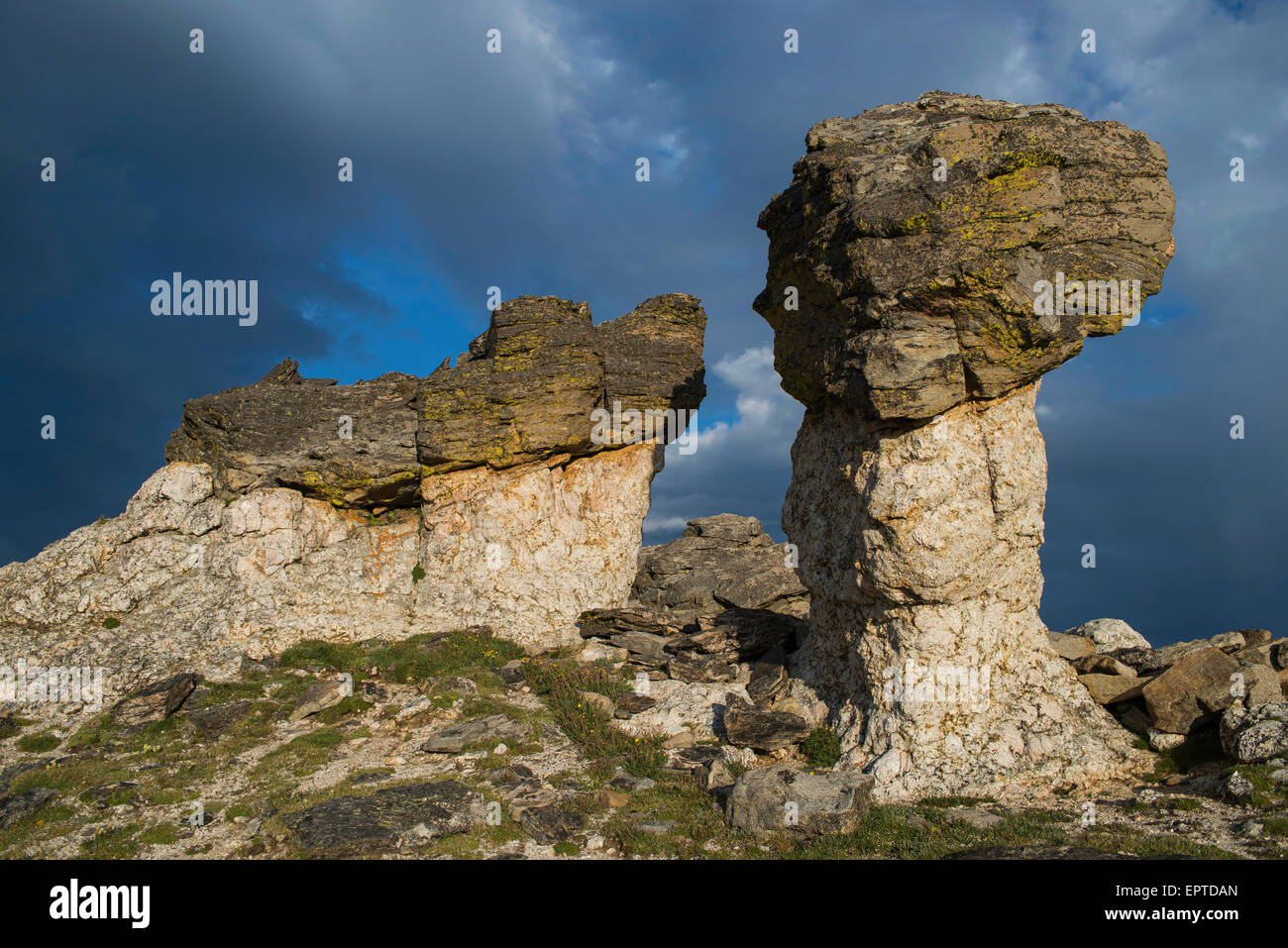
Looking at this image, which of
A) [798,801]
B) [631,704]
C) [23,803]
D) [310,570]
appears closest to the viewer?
[798,801]

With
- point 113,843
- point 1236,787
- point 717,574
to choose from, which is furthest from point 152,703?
point 1236,787

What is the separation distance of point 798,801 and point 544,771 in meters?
6.32

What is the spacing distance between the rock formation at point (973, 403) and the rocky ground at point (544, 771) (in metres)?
1.38

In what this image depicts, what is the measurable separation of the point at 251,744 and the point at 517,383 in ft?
49.1

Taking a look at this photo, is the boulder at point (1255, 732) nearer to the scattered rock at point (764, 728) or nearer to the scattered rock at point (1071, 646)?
the scattered rock at point (1071, 646)

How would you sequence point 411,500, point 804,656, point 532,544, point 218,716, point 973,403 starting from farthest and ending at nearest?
1. point 411,500
2. point 532,544
3. point 804,656
4. point 218,716
5. point 973,403

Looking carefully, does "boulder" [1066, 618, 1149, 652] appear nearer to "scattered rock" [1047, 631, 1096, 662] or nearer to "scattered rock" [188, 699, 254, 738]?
"scattered rock" [1047, 631, 1096, 662]

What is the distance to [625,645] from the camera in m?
26.2

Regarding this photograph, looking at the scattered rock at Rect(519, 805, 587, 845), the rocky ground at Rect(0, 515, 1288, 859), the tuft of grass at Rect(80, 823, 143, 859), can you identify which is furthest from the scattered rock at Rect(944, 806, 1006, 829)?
the tuft of grass at Rect(80, 823, 143, 859)

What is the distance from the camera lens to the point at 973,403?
17797 mm

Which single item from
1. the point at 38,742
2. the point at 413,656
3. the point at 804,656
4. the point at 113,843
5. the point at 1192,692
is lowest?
the point at 113,843

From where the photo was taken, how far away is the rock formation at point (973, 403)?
1673 centimetres

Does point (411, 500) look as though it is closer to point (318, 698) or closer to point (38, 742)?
point (318, 698)
